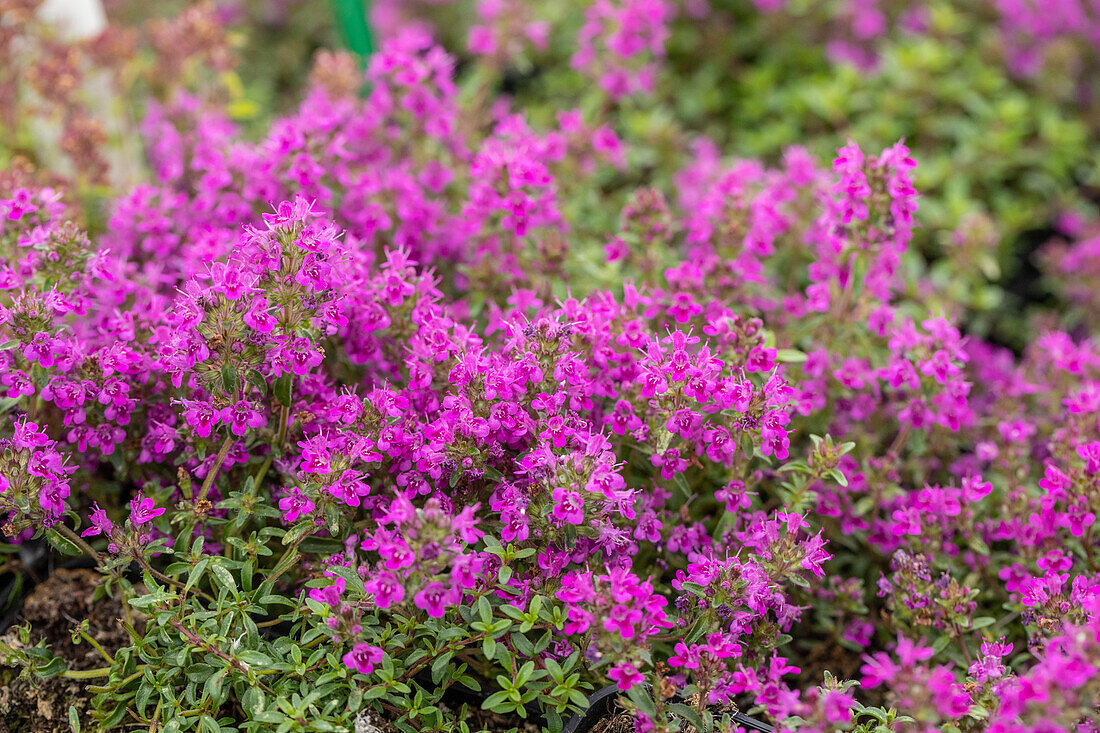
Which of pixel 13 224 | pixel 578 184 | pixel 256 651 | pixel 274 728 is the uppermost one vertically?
pixel 13 224

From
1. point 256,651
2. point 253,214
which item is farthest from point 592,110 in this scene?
point 256,651

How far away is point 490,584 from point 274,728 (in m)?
0.46

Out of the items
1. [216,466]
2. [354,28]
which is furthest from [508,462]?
[354,28]

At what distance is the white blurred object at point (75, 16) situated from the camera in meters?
3.31

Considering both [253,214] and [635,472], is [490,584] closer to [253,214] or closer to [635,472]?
[635,472]

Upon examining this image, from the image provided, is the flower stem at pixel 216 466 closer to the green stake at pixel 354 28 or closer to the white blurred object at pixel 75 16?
the green stake at pixel 354 28

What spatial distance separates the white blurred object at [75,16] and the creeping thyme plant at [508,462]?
3.81 feet

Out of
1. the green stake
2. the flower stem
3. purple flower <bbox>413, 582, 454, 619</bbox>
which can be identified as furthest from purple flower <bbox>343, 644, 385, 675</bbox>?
the green stake

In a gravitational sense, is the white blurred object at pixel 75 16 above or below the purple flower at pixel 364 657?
above

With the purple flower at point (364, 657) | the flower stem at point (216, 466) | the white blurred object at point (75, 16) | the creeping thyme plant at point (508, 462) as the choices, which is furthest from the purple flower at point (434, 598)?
the white blurred object at point (75, 16)

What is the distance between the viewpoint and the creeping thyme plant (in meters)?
1.60

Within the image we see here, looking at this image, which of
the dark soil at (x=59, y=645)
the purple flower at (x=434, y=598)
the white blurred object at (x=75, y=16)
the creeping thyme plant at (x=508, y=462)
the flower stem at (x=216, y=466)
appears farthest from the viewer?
the white blurred object at (x=75, y=16)

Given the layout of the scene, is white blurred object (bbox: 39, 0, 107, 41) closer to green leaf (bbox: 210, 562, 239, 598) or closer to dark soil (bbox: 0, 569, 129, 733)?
dark soil (bbox: 0, 569, 129, 733)

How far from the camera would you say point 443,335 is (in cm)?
181
